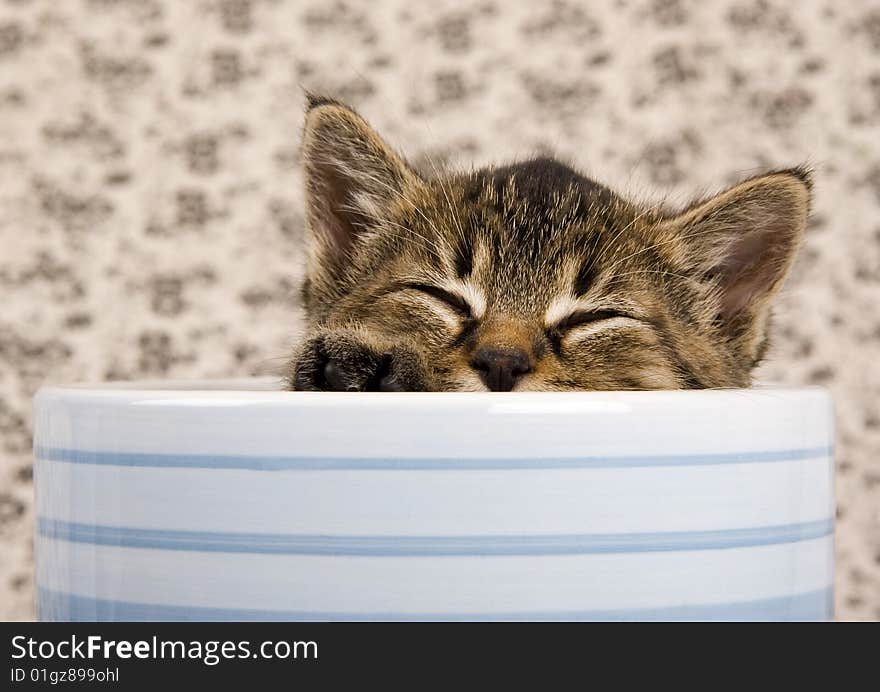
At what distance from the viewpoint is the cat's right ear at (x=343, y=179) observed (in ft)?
3.58

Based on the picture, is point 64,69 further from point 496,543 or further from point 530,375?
point 496,543

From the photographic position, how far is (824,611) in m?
0.59

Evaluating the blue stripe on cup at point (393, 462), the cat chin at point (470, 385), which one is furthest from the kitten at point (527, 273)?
the blue stripe on cup at point (393, 462)

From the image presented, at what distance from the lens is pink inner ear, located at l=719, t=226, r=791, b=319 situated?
107cm

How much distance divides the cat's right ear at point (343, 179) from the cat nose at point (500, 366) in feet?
1.03

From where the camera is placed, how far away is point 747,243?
3.56ft

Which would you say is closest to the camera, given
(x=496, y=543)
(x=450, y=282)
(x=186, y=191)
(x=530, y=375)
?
(x=496, y=543)

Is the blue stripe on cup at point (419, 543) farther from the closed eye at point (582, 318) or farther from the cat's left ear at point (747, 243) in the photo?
the cat's left ear at point (747, 243)

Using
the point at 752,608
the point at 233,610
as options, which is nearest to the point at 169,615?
the point at 233,610

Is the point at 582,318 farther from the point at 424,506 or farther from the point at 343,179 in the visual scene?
the point at 424,506

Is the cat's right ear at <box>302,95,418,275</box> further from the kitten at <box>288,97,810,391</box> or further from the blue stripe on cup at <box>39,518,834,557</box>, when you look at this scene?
the blue stripe on cup at <box>39,518,834,557</box>

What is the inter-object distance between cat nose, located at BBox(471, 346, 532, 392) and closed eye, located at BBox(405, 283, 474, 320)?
99mm

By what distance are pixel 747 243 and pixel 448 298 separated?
334 millimetres

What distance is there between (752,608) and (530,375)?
0.38 metres
